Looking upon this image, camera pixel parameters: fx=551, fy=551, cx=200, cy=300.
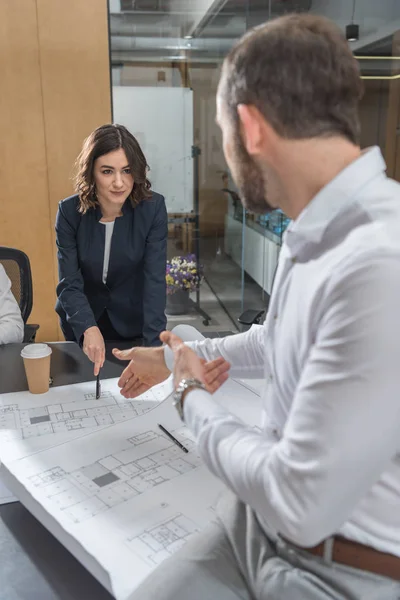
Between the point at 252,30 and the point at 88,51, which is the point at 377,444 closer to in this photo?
the point at 252,30

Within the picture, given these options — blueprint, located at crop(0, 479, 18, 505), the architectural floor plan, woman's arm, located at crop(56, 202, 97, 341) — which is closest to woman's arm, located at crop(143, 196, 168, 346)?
woman's arm, located at crop(56, 202, 97, 341)

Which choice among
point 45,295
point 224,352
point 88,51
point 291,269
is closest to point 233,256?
point 45,295

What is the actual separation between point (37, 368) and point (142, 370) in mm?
365

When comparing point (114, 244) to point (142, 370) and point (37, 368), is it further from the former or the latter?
point (142, 370)

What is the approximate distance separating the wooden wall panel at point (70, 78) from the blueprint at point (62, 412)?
8.14ft

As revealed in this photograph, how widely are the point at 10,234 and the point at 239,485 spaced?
3373 mm

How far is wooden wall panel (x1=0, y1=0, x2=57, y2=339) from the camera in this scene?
3.49 meters

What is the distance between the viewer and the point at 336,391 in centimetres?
68

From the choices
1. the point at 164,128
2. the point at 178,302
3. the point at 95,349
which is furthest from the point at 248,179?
the point at 178,302

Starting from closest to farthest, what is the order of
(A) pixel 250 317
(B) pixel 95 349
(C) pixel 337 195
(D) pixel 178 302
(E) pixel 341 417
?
1. (E) pixel 341 417
2. (C) pixel 337 195
3. (B) pixel 95 349
4. (A) pixel 250 317
5. (D) pixel 178 302

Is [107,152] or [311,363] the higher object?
[107,152]

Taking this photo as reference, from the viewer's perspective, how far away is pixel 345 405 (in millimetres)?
670

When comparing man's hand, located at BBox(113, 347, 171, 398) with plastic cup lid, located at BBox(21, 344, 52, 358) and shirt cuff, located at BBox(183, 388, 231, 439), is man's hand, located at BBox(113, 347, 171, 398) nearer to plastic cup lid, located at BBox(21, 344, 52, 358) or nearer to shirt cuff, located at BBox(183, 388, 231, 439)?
plastic cup lid, located at BBox(21, 344, 52, 358)

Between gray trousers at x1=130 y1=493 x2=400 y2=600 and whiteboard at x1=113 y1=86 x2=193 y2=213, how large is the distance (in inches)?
136
